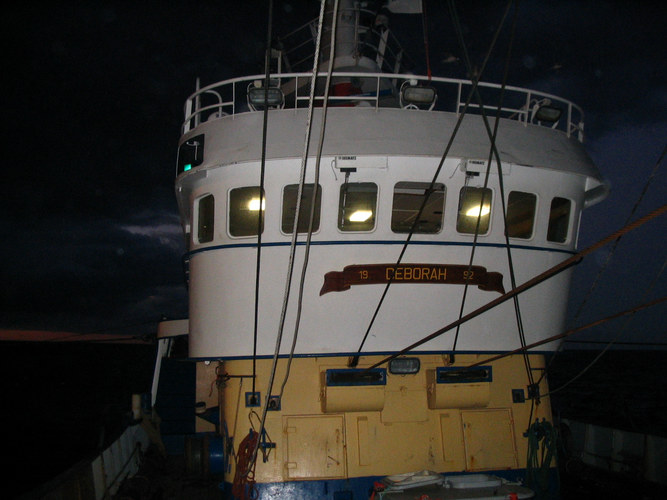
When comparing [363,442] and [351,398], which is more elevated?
[351,398]

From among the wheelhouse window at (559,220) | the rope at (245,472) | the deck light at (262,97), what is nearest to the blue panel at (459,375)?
the wheelhouse window at (559,220)

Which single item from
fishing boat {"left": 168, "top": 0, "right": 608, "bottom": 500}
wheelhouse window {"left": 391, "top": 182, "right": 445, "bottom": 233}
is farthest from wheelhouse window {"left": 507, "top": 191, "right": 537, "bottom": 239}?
wheelhouse window {"left": 391, "top": 182, "right": 445, "bottom": 233}

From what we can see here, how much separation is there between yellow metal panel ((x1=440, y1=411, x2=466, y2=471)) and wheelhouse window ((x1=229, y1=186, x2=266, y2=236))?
356 centimetres

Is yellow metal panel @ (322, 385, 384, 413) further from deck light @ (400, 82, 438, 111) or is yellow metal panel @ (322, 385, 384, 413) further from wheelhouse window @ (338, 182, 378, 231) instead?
deck light @ (400, 82, 438, 111)

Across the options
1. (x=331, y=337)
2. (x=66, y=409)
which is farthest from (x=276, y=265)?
(x=66, y=409)

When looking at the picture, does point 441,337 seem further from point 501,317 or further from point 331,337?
point 331,337

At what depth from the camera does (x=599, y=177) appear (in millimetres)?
7324

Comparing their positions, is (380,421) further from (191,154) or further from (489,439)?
(191,154)

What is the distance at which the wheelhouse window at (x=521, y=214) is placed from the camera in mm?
7121

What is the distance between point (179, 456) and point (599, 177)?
32.7ft

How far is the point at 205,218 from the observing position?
24.1ft

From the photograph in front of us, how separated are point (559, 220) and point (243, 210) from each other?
14.3 ft

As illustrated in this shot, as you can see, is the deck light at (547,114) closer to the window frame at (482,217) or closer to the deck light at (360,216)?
the window frame at (482,217)

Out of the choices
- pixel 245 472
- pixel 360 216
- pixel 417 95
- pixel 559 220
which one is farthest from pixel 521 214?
pixel 245 472
